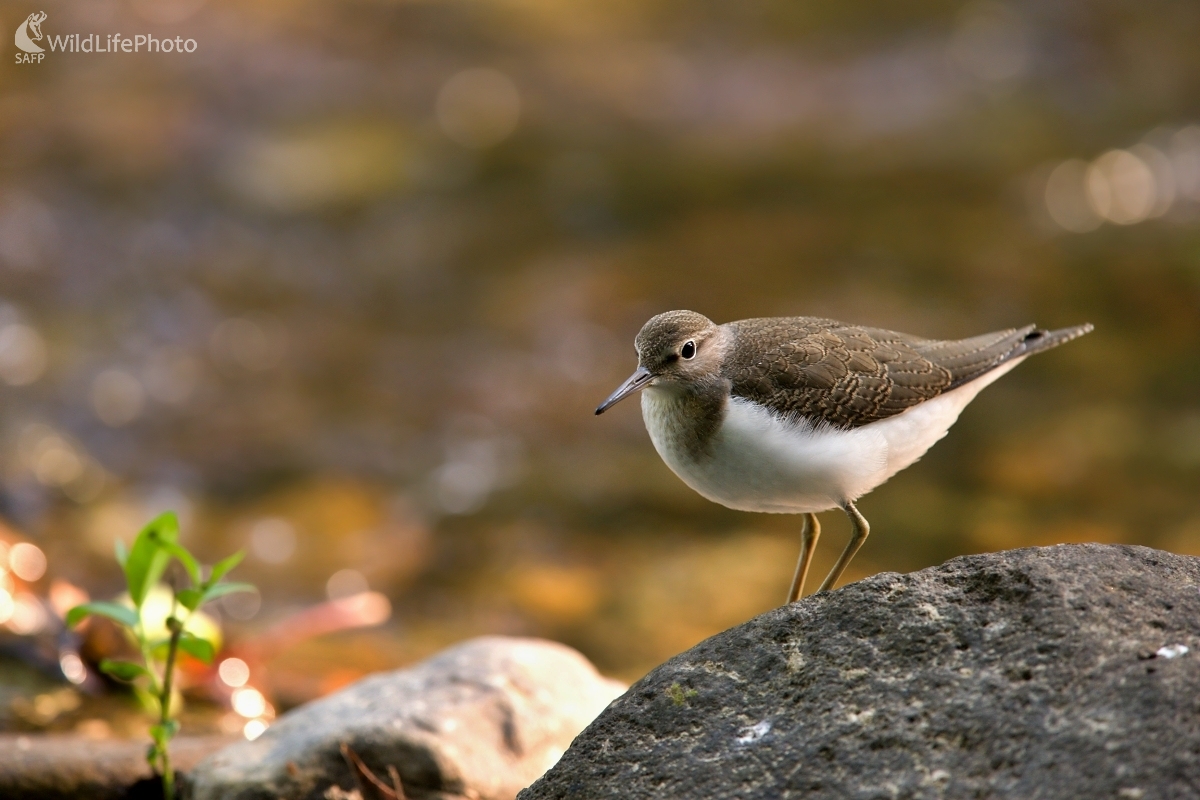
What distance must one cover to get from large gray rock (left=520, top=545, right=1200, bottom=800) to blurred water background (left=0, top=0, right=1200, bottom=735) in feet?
11.4

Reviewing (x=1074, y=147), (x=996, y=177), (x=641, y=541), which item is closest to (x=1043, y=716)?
(x=641, y=541)

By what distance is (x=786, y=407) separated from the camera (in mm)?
4684

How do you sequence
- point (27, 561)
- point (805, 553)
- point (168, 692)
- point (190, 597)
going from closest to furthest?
1. point (190, 597)
2. point (168, 692)
3. point (805, 553)
4. point (27, 561)

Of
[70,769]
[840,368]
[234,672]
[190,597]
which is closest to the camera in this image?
[190,597]

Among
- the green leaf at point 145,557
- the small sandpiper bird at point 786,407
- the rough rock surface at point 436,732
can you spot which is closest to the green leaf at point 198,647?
the green leaf at point 145,557

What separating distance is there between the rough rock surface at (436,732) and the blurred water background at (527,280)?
63.2 inches

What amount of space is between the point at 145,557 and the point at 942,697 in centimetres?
299

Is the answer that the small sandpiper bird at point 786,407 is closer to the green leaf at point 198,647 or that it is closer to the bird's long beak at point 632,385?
the bird's long beak at point 632,385

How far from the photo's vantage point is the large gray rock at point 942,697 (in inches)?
113

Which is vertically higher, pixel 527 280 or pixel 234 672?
pixel 527 280

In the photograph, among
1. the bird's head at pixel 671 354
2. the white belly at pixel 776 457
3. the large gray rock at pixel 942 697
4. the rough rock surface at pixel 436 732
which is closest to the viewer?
the large gray rock at pixel 942 697

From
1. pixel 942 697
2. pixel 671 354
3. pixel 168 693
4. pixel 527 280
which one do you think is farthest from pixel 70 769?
pixel 527 280

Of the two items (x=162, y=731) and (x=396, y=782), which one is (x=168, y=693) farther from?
(x=396, y=782)

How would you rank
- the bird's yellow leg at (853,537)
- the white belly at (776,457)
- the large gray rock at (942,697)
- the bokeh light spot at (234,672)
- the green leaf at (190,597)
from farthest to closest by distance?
1. the bokeh light spot at (234,672)
2. the bird's yellow leg at (853,537)
3. the white belly at (776,457)
4. the green leaf at (190,597)
5. the large gray rock at (942,697)
